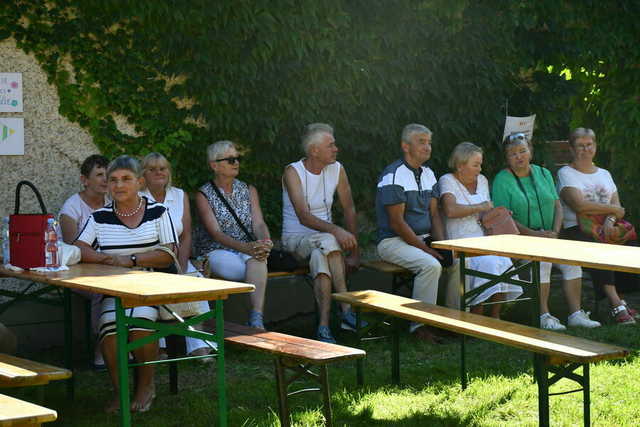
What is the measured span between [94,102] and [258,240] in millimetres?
1481

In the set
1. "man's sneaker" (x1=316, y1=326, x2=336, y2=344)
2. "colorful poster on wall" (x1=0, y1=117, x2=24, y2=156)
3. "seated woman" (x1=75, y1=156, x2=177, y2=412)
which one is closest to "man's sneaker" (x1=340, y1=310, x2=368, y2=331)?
"man's sneaker" (x1=316, y1=326, x2=336, y2=344)

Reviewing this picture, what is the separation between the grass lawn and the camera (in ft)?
14.9

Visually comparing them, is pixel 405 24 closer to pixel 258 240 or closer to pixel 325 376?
pixel 258 240

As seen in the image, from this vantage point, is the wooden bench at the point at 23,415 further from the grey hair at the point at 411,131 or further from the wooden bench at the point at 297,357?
the grey hair at the point at 411,131

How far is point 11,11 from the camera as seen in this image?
6.28 metres

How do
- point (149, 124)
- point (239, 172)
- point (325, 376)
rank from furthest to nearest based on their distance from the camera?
point (239, 172)
point (149, 124)
point (325, 376)

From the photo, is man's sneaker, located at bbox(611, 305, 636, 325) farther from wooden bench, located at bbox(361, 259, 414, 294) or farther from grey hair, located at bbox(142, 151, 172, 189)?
grey hair, located at bbox(142, 151, 172, 189)

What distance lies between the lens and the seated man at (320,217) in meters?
6.55

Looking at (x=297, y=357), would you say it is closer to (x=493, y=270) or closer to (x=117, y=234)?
(x=117, y=234)

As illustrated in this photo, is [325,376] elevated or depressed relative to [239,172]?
depressed

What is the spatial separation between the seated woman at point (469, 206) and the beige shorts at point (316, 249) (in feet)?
2.95

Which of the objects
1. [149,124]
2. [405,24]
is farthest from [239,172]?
[405,24]

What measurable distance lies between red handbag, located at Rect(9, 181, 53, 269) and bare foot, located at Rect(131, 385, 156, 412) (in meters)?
0.81

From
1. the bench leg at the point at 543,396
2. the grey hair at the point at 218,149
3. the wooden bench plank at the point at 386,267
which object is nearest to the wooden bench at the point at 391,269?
the wooden bench plank at the point at 386,267
